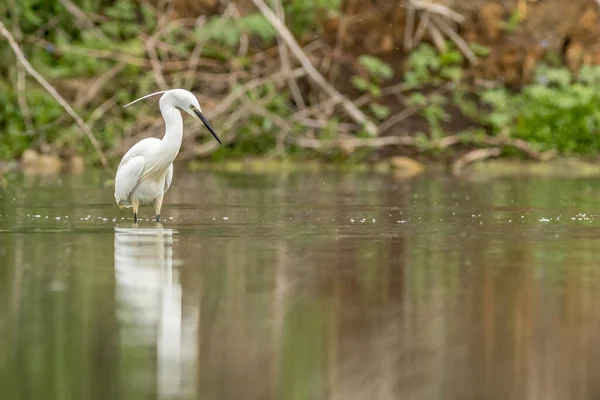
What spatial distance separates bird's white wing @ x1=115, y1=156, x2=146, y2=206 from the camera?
1314cm

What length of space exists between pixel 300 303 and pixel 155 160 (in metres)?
5.76

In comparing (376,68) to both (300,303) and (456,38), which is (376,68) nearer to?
(456,38)

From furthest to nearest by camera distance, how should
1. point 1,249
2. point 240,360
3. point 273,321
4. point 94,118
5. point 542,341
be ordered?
point 94,118
point 1,249
point 273,321
point 542,341
point 240,360

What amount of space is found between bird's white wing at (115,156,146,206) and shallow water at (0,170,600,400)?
39cm

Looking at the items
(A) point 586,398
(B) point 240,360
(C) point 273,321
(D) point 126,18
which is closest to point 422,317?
(C) point 273,321

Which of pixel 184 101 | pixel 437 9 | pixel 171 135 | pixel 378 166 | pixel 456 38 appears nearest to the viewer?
pixel 171 135

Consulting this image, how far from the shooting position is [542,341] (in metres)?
6.56

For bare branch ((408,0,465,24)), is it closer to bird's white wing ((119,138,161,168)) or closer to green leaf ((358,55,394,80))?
green leaf ((358,55,394,80))

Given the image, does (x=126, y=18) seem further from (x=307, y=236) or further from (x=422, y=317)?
(x=422, y=317)

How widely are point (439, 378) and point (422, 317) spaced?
1.53 meters

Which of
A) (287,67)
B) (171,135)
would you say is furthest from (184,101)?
(287,67)

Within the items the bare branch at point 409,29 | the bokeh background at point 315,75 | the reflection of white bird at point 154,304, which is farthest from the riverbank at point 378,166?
the reflection of white bird at point 154,304

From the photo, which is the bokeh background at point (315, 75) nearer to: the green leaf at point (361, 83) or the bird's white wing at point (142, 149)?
the green leaf at point (361, 83)

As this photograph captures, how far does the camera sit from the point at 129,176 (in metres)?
13.1
